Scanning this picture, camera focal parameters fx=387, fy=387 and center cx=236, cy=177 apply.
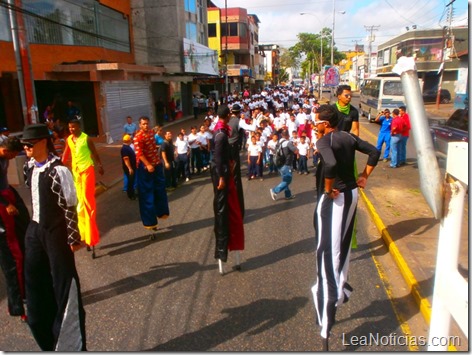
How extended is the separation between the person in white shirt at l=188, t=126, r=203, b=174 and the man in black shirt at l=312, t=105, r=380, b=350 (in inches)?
292

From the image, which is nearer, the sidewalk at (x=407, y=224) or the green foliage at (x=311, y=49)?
the sidewalk at (x=407, y=224)

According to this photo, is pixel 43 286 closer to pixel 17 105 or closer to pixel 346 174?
pixel 346 174

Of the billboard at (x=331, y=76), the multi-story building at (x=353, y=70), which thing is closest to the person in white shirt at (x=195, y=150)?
the billboard at (x=331, y=76)

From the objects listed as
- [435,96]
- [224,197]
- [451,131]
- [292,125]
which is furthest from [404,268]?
[435,96]

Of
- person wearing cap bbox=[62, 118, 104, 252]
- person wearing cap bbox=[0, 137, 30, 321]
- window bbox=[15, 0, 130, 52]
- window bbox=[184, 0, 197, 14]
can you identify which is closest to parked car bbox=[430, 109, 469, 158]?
person wearing cap bbox=[62, 118, 104, 252]

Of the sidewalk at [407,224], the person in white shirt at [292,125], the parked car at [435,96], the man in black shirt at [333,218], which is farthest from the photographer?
the parked car at [435,96]

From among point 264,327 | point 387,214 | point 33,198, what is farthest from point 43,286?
point 387,214

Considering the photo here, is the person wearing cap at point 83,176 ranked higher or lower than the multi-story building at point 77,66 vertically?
lower

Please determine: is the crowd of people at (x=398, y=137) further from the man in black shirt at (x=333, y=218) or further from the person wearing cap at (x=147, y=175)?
the man in black shirt at (x=333, y=218)

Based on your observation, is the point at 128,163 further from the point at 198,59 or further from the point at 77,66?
the point at 198,59

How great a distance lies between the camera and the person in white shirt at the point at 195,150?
10666 mm

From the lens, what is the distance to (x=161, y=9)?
80.3ft

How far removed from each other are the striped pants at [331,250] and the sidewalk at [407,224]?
1135mm

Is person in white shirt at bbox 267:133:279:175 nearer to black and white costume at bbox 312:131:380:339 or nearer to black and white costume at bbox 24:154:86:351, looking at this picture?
black and white costume at bbox 312:131:380:339
